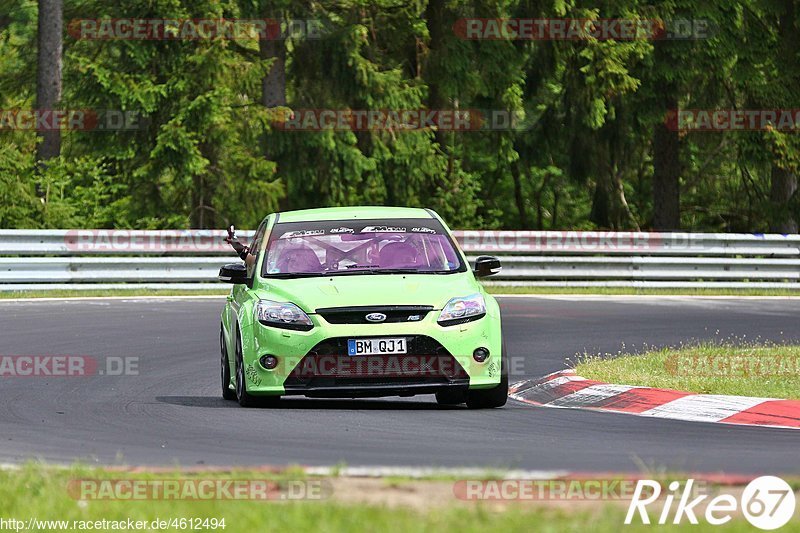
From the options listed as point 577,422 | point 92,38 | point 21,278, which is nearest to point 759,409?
point 577,422

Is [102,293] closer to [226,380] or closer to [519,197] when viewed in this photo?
[226,380]

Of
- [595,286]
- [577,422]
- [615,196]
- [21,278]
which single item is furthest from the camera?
[615,196]

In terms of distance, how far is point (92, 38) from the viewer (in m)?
36.7

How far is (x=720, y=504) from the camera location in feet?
23.6

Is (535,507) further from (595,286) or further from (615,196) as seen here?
(615,196)

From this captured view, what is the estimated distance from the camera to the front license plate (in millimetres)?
12031

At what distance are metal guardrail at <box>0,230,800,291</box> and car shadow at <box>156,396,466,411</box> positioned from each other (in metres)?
13.9

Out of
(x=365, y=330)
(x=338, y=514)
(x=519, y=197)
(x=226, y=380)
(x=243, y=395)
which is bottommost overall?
(x=519, y=197)

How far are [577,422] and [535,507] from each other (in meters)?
4.61

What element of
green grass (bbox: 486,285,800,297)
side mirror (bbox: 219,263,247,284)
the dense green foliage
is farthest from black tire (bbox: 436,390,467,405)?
the dense green foliage

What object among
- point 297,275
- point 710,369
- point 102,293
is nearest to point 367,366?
point 297,275

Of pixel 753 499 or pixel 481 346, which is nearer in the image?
pixel 753 499

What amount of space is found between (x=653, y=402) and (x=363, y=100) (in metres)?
24.7

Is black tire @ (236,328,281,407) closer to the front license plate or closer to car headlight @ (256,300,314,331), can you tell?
car headlight @ (256,300,314,331)
